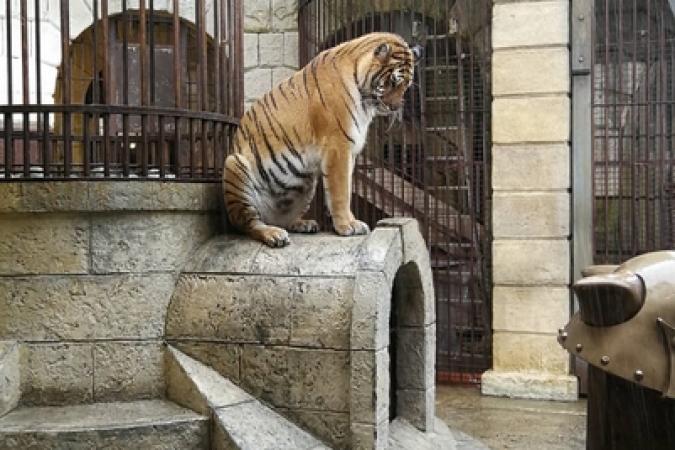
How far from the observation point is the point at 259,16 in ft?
28.4

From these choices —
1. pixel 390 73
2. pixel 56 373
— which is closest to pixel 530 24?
pixel 390 73

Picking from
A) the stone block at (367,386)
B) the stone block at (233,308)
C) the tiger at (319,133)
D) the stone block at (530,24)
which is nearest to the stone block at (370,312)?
the stone block at (367,386)

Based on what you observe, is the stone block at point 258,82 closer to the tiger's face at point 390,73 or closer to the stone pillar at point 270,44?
the stone pillar at point 270,44

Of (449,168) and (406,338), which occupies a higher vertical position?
(449,168)

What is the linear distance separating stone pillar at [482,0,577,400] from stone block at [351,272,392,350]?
401 centimetres

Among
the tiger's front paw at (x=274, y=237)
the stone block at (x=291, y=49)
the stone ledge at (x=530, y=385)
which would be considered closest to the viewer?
the tiger's front paw at (x=274, y=237)

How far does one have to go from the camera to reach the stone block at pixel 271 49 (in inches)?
339

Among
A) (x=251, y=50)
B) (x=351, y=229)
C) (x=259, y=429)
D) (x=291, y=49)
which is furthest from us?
(x=251, y=50)

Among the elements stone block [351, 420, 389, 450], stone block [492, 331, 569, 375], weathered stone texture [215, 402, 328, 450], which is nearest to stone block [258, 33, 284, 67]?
stone block [492, 331, 569, 375]

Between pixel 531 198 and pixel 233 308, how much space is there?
4.16 metres

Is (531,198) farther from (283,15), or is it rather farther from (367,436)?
(367,436)

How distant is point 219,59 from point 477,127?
3729 mm

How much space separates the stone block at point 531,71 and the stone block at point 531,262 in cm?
129

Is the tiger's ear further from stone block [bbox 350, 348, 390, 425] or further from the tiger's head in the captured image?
stone block [bbox 350, 348, 390, 425]
